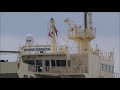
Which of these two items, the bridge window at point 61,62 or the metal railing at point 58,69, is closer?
the metal railing at point 58,69

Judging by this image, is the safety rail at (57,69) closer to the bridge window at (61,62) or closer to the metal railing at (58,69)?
the metal railing at (58,69)

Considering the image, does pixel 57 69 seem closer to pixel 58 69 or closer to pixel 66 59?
pixel 58 69

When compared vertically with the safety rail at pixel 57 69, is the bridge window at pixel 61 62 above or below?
above

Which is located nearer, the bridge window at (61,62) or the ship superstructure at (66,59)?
the ship superstructure at (66,59)

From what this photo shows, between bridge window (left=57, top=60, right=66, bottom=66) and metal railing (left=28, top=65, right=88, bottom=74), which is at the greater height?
bridge window (left=57, top=60, right=66, bottom=66)

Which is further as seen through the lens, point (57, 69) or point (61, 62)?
point (61, 62)

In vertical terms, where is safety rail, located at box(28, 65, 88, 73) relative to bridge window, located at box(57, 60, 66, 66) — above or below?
below

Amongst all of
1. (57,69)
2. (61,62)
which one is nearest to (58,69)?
(57,69)

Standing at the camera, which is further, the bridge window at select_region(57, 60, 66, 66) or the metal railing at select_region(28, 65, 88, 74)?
the bridge window at select_region(57, 60, 66, 66)

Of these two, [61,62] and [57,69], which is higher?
[61,62]

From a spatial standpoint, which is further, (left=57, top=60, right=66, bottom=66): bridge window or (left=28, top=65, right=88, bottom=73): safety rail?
(left=57, top=60, right=66, bottom=66): bridge window

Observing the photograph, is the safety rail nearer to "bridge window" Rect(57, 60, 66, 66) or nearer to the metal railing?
the metal railing
